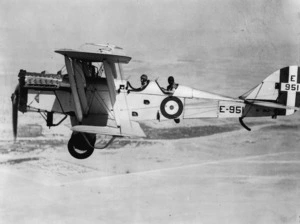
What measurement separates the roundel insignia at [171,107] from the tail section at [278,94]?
1062mm

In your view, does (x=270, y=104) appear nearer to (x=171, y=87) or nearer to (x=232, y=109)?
(x=232, y=109)

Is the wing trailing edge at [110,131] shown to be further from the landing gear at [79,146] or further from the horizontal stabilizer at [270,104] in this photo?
the horizontal stabilizer at [270,104]

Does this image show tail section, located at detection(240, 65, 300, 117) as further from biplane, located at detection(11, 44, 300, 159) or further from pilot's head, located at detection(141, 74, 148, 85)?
pilot's head, located at detection(141, 74, 148, 85)

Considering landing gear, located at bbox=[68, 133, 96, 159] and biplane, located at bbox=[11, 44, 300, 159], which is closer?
biplane, located at bbox=[11, 44, 300, 159]

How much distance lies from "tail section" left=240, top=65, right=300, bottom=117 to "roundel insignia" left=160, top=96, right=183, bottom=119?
1.06m

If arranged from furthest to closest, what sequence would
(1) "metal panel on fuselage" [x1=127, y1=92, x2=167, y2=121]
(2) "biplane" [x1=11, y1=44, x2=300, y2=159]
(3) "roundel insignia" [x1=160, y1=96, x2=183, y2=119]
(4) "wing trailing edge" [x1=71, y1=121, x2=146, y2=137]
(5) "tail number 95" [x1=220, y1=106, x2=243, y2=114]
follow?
(5) "tail number 95" [x1=220, y1=106, x2=243, y2=114], (3) "roundel insignia" [x1=160, y1=96, x2=183, y2=119], (1) "metal panel on fuselage" [x1=127, y1=92, x2=167, y2=121], (2) "biplane" [x1=11, y1=44, x2=300, y2=159], (4) "wing trailing edge" [x1=71, y1=121, x2=146, y2=137]

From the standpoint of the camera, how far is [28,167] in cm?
788

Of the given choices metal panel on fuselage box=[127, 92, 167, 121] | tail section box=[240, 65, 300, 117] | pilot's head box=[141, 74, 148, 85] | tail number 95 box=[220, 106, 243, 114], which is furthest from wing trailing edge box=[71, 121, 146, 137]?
tail section box=[240, 65, 300, 117]

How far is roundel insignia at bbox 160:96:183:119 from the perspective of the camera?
6281 millimetres

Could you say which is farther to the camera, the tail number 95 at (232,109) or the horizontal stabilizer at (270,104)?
the tail number 95 at (232,109)

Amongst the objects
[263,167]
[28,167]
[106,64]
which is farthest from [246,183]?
[28,167]

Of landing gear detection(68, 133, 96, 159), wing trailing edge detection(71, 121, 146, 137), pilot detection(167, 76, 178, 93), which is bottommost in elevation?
landing gear detection(68, 133, 96, 159)

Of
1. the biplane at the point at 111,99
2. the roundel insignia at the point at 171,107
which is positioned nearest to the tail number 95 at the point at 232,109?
the biplane at the point at 111,99

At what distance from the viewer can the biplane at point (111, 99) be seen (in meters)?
5.64
